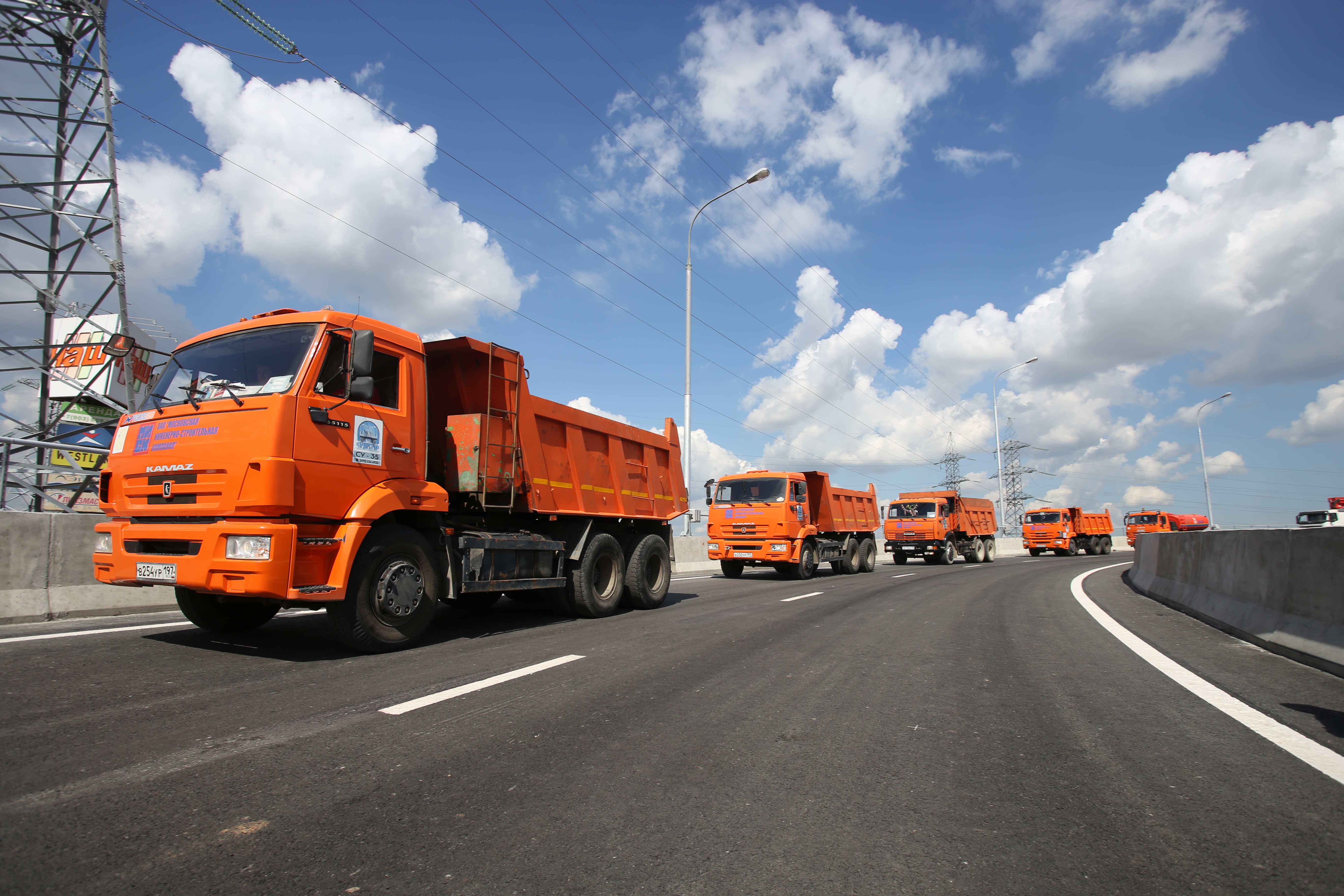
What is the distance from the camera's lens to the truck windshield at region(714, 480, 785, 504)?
17.7 metres

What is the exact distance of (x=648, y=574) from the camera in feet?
33.7

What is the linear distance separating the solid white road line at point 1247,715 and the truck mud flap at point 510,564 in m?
5.85

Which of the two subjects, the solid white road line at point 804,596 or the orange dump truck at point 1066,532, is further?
the orange dump truck at point 1066,532

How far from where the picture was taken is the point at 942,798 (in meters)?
2.88

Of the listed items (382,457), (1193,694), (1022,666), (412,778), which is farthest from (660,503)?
(412,778)

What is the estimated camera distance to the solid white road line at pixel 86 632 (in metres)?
5.69

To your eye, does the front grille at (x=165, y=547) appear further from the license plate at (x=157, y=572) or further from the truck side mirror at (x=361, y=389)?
the truck side mirror at (x=361, y=389)

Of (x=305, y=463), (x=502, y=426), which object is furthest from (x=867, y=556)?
(x=305, y=463)

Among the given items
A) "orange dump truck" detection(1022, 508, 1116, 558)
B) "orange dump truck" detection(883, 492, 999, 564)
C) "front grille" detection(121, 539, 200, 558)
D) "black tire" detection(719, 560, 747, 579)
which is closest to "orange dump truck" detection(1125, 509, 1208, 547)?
"orange dump truck" detection(1022, 508, 1116, 558)

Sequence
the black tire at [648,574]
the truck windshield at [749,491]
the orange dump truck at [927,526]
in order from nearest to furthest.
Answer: the black tire at [648,574]
the truck windshield at [749,491]
the orange dump truck at [927,526]

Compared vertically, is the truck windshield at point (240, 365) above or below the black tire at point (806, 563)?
above

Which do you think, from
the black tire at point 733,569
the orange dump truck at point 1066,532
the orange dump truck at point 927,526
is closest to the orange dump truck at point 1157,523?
the orange dump truck at point 1066,532

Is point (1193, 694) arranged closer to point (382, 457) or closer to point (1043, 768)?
point (1043, 768)

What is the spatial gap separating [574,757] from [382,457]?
3717 mm
